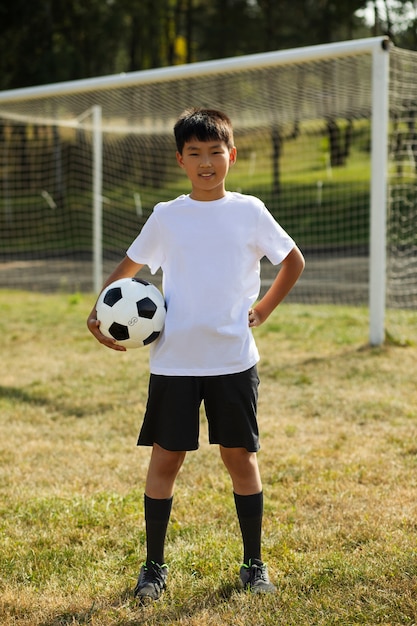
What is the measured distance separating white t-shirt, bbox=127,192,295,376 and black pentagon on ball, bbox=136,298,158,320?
0.05 m

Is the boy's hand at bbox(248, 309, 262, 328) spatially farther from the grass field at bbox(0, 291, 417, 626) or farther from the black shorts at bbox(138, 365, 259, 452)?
the grass field at bbox(0, 291, 417, 626)

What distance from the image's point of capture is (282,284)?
2.63 metres

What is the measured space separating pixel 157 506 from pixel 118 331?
1.90 ft

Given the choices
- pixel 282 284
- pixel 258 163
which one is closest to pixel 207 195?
pixel 282 284

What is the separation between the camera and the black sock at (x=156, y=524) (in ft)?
8.41

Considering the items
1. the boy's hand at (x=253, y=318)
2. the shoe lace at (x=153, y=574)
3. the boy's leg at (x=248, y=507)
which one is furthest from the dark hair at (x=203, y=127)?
the shoe lace at (x=153, y=574)

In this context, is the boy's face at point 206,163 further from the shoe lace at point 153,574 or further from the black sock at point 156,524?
the shoe lace at point 153,574

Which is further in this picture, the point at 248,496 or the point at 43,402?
the point at 43,402

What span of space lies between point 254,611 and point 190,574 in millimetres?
350

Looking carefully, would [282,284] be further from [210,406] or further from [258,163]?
[258,163]

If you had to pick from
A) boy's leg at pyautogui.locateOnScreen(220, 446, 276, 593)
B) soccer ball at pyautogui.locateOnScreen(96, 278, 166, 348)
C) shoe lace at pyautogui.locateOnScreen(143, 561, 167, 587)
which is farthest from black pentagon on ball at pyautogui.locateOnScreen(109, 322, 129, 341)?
shoe lace at pyautogui.locateOnScreen(143, 561, 167, 587)

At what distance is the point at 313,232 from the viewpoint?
14125 mm

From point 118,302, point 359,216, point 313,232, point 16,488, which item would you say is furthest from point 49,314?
point 359,216

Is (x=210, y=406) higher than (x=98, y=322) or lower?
lower
